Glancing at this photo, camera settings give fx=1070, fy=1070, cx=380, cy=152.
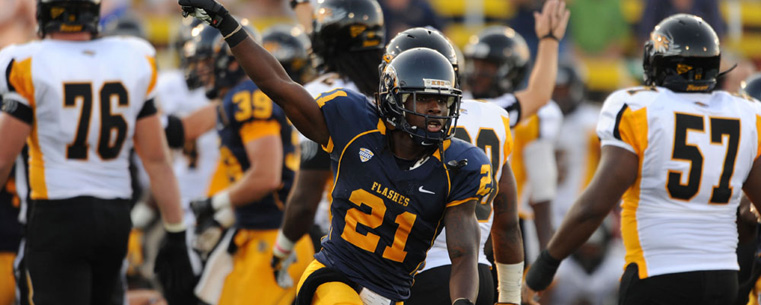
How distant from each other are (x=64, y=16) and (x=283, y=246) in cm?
163

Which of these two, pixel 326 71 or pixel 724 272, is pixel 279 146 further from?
pixel 724 272

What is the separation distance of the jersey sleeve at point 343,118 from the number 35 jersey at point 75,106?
1725mm

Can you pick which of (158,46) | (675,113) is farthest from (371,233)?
(158,46)

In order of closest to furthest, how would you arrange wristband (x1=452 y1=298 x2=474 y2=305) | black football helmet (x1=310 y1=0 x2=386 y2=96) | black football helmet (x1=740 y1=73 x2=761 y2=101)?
1. wristband (x1=452 y1=298 x2=474 y2=305)
2. black football helmet (x1=310 y1=0 x2=386 y2=96)
3. black football helmet (x1=740 y1=73 x2=761 y2=101)

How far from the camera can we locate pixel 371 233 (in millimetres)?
4117

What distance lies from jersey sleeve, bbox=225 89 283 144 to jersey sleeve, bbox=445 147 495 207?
227 centimetres

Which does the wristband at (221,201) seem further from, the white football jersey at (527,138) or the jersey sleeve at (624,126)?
the jersey sleeve at (624,126)

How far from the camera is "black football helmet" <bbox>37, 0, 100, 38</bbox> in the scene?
5.48 metres

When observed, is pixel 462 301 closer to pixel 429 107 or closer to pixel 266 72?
pixel 429 107

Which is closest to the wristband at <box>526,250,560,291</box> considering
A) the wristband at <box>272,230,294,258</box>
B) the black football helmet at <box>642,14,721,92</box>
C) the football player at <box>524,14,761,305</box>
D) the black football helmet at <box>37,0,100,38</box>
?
the football player at <box>524,14,761,305</box>

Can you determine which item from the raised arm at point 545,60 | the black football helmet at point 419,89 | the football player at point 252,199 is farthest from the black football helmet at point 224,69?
the black football helmet at point 419,89

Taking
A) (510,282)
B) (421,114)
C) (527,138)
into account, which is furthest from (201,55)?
(421,114)

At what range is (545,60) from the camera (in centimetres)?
589

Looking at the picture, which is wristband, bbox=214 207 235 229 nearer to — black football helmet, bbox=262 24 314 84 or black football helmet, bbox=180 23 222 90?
black football helmet, bbox=180 23 222 90
